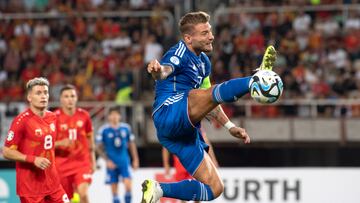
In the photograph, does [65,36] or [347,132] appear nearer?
[347,132]

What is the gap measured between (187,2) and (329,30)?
361 centimetres

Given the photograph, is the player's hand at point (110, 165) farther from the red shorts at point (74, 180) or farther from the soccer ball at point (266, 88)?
the soccer ball at point (266, 88)

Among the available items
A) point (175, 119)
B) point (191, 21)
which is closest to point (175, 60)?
point (191, 21)

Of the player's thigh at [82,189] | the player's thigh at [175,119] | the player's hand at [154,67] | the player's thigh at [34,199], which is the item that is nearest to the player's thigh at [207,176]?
the player's thigh at [175,119]

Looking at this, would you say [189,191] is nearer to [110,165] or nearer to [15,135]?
[15,135]

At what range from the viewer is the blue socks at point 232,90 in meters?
7.26

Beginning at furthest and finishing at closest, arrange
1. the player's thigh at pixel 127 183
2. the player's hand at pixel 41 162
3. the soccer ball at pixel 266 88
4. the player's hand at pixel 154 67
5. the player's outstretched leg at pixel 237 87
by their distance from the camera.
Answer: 1. the player's thigh at pixel 127 183
2. the player's hand at pixel 41 162
3. the player's hand at pixel 154 67
4. the player's outstretched leg at pixel 237 87
5. the soccer ball at pixel 266 88

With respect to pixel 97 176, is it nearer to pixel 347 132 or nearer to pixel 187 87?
pixel 347 132

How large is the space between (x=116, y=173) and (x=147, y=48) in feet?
18.1

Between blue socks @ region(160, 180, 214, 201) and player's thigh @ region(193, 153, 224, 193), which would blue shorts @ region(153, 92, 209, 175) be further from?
blue socks @ region(160, 180, 214, 201)

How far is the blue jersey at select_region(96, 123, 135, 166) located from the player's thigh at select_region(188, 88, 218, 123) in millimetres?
6919

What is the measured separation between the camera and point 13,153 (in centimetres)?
875

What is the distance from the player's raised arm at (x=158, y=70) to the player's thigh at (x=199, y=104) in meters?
0.30

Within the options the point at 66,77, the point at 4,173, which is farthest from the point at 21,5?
the point at 4,173
